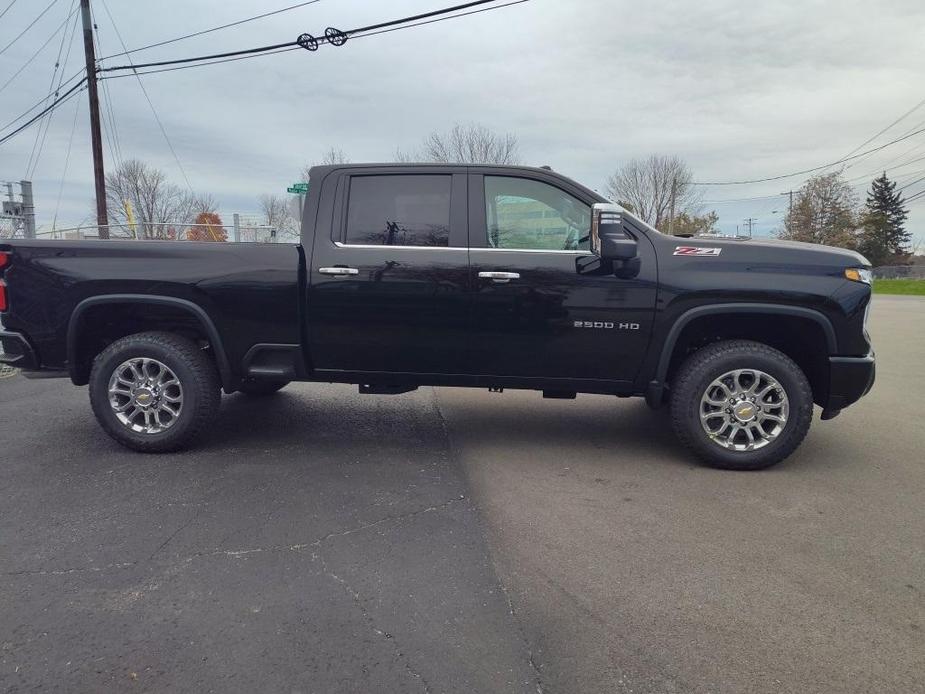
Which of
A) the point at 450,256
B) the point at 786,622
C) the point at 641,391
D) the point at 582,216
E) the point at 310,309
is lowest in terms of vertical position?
the point at 786,622

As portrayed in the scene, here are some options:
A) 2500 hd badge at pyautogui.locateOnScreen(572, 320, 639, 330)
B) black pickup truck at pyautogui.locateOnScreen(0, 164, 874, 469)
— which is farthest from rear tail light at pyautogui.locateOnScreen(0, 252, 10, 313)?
2500 hd badge at pyautogui.locateOnScreen(572, 320, 639, 330)

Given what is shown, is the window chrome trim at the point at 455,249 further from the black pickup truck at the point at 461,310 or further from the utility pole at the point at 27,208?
the utility pole at the point at 27,208

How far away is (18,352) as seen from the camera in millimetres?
4477

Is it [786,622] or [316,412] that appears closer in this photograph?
[786,622]

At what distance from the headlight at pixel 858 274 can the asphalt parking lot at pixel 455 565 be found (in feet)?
4.32

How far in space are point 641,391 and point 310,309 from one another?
2406mm

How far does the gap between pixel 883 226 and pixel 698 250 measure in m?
74.3

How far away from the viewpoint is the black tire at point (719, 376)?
4125mm

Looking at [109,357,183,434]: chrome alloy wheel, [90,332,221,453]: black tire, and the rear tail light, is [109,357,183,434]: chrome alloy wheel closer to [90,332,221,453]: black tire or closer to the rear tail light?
[90,332,221,453]: black tire

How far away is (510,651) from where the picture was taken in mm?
2307

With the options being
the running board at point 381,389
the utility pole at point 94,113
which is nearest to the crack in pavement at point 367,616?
the running board at point 381,389

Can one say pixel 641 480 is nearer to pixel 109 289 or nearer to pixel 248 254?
pixel 248 254

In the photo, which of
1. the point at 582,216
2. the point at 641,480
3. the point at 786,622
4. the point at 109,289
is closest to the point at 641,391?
the point at 641,480

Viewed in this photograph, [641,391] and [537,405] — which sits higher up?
[641,391]
